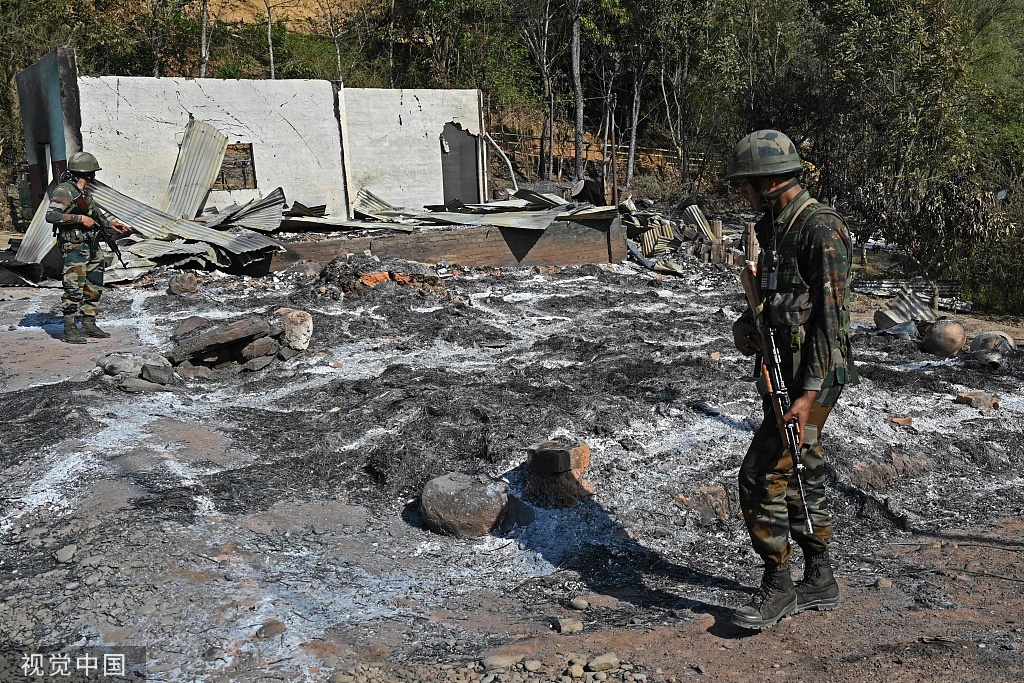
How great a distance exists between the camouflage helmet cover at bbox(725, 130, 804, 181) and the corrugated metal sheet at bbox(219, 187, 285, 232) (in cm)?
848

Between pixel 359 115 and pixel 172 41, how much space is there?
7.63 m

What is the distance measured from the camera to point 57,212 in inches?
259

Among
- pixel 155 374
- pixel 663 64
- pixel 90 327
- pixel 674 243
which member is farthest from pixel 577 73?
pixel 155 374

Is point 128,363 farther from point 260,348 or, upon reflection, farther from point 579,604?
point 579,604

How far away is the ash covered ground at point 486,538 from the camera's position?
9.13ft

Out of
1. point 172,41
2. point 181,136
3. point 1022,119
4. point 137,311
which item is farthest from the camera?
point 172,41

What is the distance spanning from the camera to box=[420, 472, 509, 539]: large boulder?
3.76 m

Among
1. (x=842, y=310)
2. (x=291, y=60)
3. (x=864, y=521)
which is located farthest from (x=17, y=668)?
(x=291, y=60)

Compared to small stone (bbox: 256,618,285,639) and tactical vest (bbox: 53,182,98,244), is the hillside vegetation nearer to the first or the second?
tactical vest (bbox: 53,182,98,244)

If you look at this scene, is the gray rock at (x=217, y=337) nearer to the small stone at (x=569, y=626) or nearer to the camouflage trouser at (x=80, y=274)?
the camouflage trouser at (x=80, y=274)

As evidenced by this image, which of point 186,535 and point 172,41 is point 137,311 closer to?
point 186,535

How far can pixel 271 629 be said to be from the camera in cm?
292

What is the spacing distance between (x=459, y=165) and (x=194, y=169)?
182 inches

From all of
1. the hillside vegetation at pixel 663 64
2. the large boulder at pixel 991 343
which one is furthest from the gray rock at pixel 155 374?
the hillside vegetation at pixel 663 64
